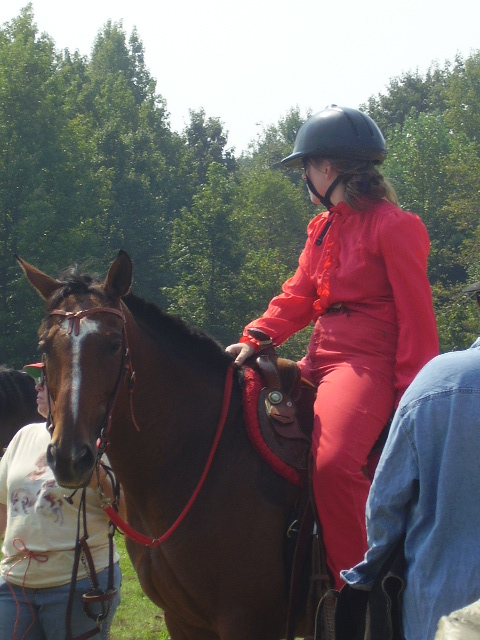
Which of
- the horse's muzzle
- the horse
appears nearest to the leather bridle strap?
the horse's muzzle

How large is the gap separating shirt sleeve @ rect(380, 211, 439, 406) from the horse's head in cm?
119

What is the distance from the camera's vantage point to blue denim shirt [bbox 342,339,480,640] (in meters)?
2.04

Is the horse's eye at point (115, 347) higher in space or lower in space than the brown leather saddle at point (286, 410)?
higher

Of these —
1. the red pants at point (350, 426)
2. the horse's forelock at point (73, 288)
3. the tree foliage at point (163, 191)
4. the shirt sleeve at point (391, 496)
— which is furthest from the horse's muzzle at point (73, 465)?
the tree foliage at point (163, 191)

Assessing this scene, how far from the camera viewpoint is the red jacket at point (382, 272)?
141 inches

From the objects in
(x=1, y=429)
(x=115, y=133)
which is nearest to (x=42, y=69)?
(x=115, y=133)

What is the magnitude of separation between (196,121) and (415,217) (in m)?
58.1

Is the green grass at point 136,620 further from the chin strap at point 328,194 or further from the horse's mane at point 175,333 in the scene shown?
the chin strap at point 328,194

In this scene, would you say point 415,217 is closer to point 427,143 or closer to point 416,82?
point 427,143

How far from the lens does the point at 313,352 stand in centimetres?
397

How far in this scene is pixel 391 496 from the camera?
7.07 feet

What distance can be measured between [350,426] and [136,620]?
13.6ft

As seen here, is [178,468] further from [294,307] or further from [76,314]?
[294,307]

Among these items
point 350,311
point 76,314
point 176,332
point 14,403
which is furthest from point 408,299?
point 14,403
